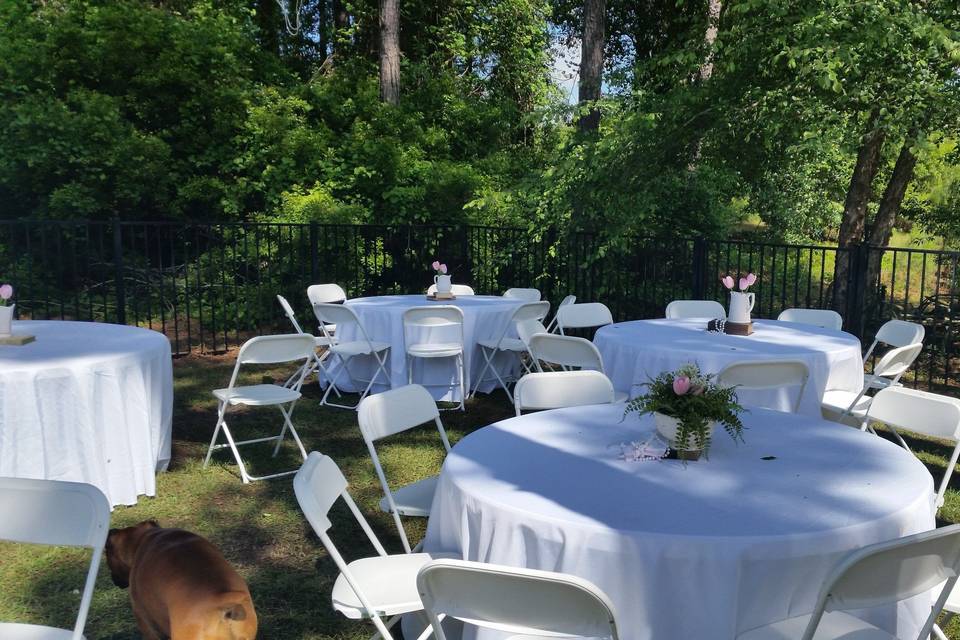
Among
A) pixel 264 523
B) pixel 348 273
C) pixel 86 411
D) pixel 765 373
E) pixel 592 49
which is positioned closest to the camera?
pixel 765 373

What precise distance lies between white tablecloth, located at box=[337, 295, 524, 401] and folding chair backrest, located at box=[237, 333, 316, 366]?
1.78 m

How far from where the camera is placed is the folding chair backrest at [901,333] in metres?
5.41

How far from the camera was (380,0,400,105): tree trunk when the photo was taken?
538 inches

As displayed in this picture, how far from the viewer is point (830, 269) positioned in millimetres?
17031

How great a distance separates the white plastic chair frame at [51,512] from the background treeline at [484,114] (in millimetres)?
6992

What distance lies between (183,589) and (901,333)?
528 cm

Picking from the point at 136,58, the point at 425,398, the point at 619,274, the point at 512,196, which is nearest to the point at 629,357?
the point at 425,398

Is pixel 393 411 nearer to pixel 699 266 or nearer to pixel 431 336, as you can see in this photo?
pixel 431 336

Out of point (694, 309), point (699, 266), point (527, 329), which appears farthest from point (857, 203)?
point (527, 329)

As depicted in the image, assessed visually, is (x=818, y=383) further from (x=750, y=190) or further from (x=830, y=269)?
(x=830, y=269)

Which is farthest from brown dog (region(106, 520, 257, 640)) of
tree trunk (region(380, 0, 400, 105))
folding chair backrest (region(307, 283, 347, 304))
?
tree trunk (region(380, 0, 400, 105))

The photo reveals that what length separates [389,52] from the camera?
13.8 meters

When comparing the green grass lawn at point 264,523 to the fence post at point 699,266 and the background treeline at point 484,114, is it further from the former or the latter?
the background treeline at point 484,114

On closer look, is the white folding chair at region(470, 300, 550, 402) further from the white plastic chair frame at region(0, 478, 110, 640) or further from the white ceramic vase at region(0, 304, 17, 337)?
the white plastic chair frame at region(0, 478, 110, 640)
